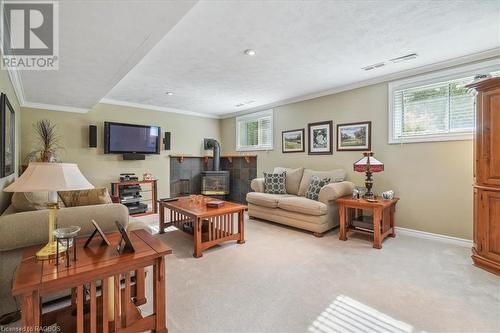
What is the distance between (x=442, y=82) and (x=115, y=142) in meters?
5.58

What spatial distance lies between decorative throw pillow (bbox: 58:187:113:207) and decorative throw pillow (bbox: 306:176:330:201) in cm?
284

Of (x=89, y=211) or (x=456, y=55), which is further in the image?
(x=456, y=55)

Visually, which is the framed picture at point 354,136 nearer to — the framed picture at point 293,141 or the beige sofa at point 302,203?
the beige sofa at point 302,203

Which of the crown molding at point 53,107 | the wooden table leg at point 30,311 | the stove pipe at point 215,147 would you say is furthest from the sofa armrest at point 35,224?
the stove pipe at point 215,147

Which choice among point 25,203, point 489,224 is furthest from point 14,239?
point 489,224

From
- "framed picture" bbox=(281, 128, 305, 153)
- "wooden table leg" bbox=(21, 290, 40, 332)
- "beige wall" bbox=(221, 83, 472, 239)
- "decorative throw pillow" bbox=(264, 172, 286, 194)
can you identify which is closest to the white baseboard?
"beige wall" bbox=(221, 83, 472, 239)

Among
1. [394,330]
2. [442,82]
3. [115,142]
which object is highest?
[442,82]

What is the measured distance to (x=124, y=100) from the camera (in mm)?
5098

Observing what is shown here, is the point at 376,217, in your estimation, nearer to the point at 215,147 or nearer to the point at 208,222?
the point at 208,222

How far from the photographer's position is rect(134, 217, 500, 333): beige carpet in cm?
168

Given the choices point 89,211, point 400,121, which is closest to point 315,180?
point 400,121

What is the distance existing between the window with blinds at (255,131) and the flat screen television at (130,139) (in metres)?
2.05

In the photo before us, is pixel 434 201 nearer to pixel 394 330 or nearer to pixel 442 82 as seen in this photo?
pixel 442 82

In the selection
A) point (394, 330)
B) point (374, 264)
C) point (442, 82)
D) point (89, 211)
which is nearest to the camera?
point (394, 330)
